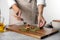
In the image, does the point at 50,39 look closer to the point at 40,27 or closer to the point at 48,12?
the point at 40,27

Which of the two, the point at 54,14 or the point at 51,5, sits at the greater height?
the point at 51,5

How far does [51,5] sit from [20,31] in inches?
54.5

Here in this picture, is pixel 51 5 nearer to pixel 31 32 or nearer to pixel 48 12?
pixel 48 12

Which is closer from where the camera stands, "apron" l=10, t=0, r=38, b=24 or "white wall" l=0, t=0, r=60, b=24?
"apron" l=10, t=0, r=38, b=24

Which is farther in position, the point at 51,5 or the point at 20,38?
the point at 51,5

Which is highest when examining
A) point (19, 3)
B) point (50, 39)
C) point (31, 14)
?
point (19, 3)

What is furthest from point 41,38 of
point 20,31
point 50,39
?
point 20,31

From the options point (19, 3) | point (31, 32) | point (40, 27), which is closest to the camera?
point (31, 32)

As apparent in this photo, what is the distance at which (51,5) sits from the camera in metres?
2.16

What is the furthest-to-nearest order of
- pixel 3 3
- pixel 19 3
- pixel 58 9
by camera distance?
pixel 3 3
pixel 58 9
pixel 19 3

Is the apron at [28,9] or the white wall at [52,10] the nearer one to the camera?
the apron at [28,9]

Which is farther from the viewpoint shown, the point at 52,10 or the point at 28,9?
the point at 52,10

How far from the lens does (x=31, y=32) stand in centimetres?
86

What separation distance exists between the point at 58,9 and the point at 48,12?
0.60 ft
